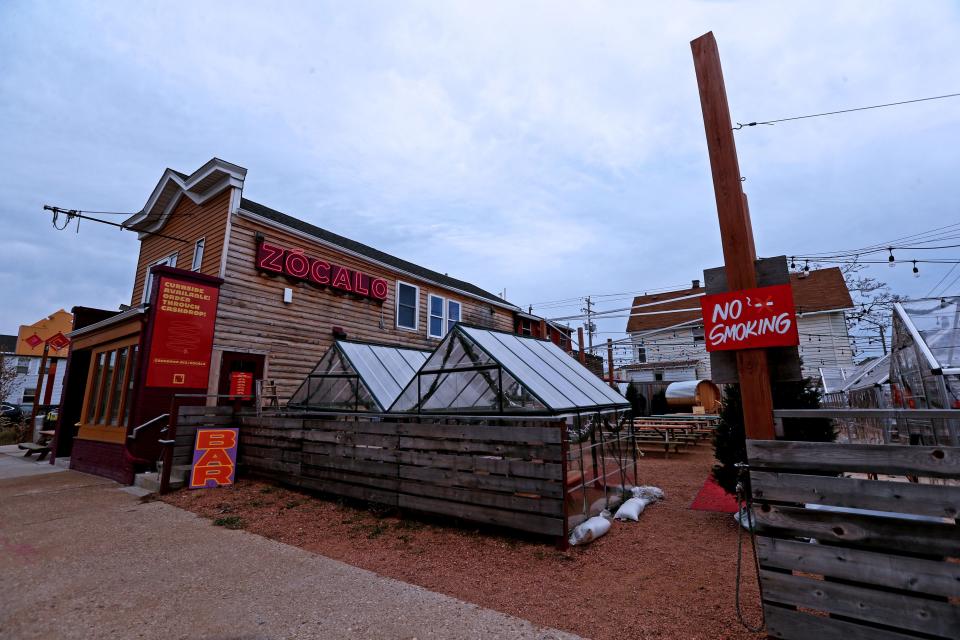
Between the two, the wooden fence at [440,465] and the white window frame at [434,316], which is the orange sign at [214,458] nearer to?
the wooden fence at [440,465]

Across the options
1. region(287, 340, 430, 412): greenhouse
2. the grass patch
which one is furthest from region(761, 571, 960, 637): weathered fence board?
region(287, 340, 430, 412): greenhouse

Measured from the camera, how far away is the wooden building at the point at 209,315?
10531 mm

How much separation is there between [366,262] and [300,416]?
7.40m

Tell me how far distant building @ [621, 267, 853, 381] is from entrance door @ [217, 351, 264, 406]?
17818 mm

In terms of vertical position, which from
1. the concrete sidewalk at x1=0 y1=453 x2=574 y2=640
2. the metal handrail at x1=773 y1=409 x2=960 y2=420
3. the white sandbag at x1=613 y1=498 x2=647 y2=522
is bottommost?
the concrete sidewalk at x1=0 y1=453 x2=574 y2=640

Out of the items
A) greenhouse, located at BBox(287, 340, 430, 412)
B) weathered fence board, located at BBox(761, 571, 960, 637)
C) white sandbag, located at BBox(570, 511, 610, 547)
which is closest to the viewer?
weathered fence board, located at BBox(761, 571, 960, 637)

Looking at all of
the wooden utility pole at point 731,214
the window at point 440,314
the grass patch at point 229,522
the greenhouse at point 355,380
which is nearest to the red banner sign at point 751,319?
the wooden utility pole at point 731,214

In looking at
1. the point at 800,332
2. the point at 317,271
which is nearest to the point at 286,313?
the point at 317,271

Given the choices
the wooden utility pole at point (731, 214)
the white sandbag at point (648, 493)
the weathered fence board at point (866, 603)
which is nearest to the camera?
the weathered fence board at point (866, 603)

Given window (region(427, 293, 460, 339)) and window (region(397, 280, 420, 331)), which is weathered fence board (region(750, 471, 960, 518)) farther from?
window (region(427, 293, 460, 339))

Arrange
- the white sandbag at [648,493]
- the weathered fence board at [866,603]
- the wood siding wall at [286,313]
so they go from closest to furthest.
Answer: the weathered fence board at [866,603] < the white sandbag at [648,493] < the wood siding wall at [286,313]

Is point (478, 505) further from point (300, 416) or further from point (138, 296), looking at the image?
point (138, 296)

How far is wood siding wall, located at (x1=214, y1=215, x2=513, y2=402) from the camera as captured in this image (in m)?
11.9

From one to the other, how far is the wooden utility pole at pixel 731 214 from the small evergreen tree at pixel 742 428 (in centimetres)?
301
